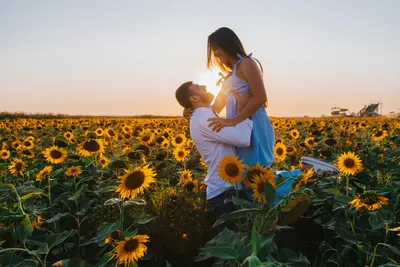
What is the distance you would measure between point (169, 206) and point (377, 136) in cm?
452

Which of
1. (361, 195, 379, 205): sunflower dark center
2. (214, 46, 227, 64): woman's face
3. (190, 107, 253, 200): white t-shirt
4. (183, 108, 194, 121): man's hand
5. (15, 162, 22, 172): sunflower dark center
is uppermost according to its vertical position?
(214, 46, 227, 64): woman's face

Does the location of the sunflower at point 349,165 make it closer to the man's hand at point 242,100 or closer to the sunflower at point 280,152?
the man's hand at point 242,100

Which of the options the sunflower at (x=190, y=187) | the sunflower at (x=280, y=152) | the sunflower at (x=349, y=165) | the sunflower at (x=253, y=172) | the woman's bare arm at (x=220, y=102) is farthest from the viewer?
the sunflower at (x=280, y=152)

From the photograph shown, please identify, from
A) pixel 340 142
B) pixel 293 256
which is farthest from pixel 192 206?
pixel 340 142

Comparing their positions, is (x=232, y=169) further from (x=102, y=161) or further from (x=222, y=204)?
(x=102, y=161)

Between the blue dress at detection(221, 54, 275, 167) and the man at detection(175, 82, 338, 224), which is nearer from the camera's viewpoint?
the man at detection(175, 82, 338, 224)

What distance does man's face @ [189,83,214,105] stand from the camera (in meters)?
3.24

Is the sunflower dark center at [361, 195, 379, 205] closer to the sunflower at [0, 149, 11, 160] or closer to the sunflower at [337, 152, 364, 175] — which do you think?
the sunflower at [337, 152, 364, 175]

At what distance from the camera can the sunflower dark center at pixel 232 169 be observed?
7.91 feet

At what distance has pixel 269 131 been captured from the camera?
129 inches

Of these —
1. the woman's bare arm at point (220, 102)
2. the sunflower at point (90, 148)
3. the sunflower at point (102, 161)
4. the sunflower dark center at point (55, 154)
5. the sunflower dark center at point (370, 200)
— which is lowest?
the sunflower at point (102, 161)

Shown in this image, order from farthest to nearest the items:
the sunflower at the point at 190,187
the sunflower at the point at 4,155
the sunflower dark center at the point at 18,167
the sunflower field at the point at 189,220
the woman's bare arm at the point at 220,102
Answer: the sunflower at the point at 4,155, the sunflower dark center at the point at 18,167, the woman's bare arm at the point at 220,102, the sunflower at the point at 190,187, the sunflower field at the point at 189,220

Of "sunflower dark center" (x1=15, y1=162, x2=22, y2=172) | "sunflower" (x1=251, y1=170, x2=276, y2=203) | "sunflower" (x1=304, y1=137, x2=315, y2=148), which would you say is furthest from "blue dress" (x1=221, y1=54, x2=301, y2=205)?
"sunflower" (x1=304, y1=137, x2=315, y2=148)

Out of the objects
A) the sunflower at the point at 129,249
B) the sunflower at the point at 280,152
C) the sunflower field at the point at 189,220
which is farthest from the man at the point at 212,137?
the sunflower at the point at 280,152
